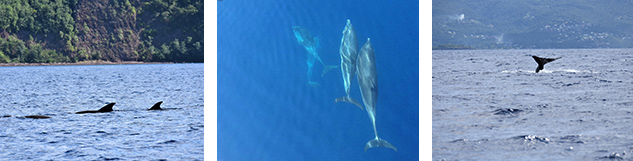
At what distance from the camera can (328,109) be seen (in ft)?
10.8

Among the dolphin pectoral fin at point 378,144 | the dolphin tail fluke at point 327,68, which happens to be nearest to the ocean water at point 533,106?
the dolphin pectoral fin at point 378,144

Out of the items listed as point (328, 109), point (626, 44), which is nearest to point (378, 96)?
point (328, 109)

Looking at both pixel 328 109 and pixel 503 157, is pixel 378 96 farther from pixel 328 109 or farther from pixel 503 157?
pixel 503 157

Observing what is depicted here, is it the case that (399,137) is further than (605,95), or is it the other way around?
(605,95)

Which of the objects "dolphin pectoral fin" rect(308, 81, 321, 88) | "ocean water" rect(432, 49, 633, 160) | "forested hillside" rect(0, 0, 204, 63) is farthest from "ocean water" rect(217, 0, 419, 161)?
"forested hillside" rect(0, 0, 204, 63)

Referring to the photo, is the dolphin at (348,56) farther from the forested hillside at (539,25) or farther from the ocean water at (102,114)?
the forested hillside at (539,25)

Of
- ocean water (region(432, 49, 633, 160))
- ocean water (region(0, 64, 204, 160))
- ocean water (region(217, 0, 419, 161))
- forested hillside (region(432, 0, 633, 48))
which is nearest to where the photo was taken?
ocean water (region(217, 0, 419, 161))

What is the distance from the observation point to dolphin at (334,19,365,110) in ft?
10.8

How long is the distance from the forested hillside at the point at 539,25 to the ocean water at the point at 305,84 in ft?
105

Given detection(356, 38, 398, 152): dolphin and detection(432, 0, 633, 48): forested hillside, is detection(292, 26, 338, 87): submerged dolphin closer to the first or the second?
detection(356, 38, 398, 152): dolphin

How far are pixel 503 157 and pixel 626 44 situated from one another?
2677 centimetres

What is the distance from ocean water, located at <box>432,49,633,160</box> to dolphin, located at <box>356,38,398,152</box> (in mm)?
8645

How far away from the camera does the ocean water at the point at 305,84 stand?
10.6ft

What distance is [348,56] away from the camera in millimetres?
3330
